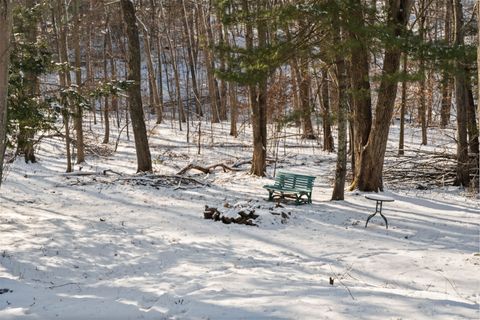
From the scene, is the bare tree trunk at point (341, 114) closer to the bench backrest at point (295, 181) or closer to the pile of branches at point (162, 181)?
the bench backrest at point (295, 181)

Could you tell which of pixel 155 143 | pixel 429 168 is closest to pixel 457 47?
pixel 429 168

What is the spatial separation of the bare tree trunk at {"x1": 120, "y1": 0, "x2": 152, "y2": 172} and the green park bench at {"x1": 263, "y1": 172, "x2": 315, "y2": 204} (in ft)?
16.3

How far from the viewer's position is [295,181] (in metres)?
11.4

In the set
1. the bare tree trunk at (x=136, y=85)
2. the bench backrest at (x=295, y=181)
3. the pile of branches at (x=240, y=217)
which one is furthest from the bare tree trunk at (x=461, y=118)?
the bare tree trunk at (x=136, y=85)

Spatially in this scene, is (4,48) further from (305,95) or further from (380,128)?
(305,95)

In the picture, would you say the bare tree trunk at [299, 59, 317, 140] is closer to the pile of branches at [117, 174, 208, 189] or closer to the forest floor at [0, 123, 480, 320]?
the forest floor at [0, 123, 480, 320]

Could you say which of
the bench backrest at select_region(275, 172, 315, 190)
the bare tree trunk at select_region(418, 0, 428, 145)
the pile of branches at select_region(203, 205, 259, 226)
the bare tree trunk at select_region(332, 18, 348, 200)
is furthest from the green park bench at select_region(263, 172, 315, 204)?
the bare tree trunk at select_region(418, 0, 428, 145)

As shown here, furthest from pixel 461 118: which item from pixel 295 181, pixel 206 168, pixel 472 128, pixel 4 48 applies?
pixel 4 48

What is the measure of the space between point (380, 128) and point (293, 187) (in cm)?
275

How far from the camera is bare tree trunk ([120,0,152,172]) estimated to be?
14.2 meters

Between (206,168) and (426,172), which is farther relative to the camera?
(206,168)

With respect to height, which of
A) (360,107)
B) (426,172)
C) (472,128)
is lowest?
(426,172)

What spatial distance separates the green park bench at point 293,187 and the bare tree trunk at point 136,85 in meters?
4.98

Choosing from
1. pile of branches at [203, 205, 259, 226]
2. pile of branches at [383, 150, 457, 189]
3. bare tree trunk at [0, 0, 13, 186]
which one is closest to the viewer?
bare tree trunk at [0, 0, 13, 186]
